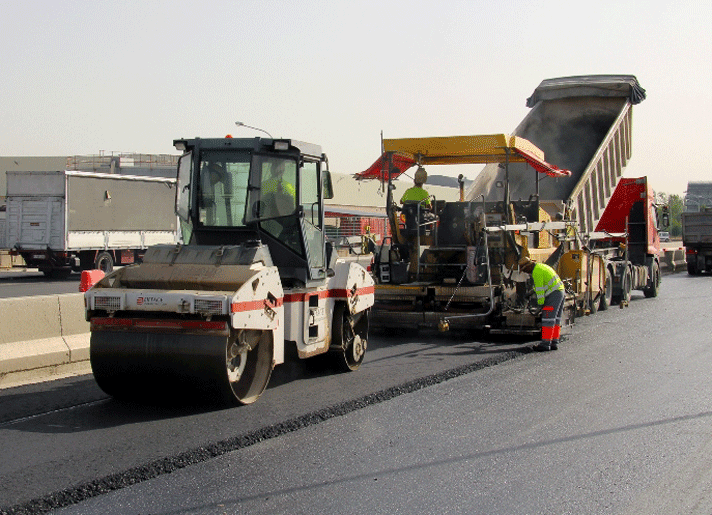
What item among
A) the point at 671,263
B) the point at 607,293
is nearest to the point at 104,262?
the point at 607,293

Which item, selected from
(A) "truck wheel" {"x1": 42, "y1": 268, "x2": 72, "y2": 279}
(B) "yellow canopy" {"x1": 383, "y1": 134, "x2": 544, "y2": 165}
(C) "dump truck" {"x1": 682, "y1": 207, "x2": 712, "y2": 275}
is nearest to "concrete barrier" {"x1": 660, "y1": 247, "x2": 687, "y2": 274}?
(C) "dump truck" {"x1": 682, "y1": 207, "x2": 712, "y2": 275}

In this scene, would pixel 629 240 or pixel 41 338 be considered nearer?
pixel 41 338

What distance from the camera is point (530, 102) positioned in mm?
17094

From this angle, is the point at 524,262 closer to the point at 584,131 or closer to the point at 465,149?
the point at 465,149

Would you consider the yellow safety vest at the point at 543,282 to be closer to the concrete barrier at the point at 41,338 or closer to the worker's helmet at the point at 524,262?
the worker's helmet at the point at 524,262

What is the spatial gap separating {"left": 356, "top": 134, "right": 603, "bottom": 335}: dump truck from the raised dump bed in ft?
10.2

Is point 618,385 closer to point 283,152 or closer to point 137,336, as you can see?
point 283,152

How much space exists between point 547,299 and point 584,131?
283 inches

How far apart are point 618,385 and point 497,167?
735 cm

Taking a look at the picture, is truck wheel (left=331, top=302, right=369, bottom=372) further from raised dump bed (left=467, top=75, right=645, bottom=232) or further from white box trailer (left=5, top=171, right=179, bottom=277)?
white box trailer (left=5, top=171, right=179, bottom=277)

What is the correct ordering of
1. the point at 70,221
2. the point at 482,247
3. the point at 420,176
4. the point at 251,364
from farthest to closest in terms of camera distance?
the point at 70,221, the point at 420,176, the point at 482,247, the point at 251,364

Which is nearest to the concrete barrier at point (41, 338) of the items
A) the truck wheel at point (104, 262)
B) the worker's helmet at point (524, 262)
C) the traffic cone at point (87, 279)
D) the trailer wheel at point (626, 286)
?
the traffic cone at point (87, 279)

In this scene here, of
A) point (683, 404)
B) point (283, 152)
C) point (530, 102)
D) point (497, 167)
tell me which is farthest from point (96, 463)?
point (530, 102)

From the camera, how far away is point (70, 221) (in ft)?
72.8
